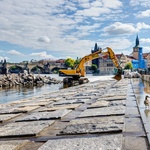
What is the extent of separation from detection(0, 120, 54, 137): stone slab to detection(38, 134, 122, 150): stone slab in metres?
0.86

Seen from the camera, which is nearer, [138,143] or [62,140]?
[138,143]

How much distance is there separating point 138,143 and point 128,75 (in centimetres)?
4128

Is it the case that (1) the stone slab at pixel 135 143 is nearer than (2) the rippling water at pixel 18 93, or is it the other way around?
(1) the stone slab at pixel 135 143

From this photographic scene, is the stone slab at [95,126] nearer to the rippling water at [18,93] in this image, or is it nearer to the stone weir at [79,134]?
the stone weir at [79,134]

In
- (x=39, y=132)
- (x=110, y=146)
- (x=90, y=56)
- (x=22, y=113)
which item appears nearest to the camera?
(x=110, y=146)

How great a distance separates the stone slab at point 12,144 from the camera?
13.5 ft

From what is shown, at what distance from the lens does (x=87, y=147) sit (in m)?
3.88

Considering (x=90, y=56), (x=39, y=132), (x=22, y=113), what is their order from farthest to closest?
(x=90, y=56), (x=22, y=113), (x=39, y=132)

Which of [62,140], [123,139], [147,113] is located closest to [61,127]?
[62,140]

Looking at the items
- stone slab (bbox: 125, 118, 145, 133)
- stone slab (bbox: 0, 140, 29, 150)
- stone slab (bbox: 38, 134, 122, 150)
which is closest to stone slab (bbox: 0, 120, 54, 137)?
stone slab (bbox: 0, 140, 29, 150)

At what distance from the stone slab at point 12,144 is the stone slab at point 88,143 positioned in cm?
41

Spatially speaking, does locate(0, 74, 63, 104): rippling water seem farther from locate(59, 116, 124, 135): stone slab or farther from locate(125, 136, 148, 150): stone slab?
locate(125, 136, 148, 150): stone slab

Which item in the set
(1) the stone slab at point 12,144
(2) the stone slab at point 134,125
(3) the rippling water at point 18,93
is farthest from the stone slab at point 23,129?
(3) the rippling water at point 18,93

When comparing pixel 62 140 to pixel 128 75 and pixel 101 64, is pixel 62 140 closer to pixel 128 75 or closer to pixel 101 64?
pixel 128 75
